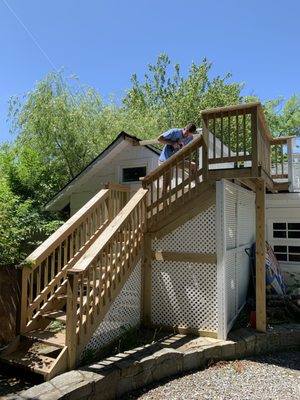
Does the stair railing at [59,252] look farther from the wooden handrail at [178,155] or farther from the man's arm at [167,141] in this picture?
the man's arm at [167,141]

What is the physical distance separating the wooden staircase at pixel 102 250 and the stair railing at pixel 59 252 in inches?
0.6

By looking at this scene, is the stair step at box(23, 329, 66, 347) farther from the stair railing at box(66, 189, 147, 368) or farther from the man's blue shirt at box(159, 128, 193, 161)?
the man's blue shirt at box(159, 128, 193, 161)

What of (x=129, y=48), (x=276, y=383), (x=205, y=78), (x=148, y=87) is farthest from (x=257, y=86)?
(x=276, y=383)

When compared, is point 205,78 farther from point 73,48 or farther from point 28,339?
point 28,339

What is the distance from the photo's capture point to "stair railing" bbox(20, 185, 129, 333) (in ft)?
14.4

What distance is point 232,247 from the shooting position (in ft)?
19.4

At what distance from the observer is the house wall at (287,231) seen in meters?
8.02

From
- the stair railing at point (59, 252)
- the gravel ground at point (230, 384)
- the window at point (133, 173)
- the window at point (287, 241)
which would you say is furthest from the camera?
the window at point (133, 173)

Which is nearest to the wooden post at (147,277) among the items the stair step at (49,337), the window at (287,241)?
the stair step at (49,337)

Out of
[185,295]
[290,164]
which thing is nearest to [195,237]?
[185,295]

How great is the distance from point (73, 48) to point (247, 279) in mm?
14267

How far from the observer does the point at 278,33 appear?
15250 millimetres

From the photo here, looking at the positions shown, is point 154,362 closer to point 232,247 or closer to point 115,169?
point 232,247

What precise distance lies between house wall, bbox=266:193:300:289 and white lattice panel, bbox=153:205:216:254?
3.48 metres
